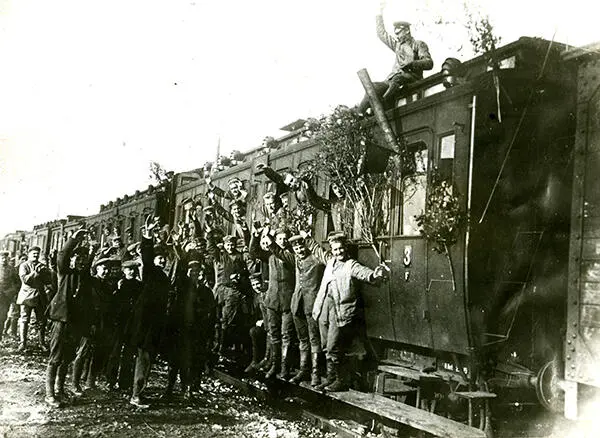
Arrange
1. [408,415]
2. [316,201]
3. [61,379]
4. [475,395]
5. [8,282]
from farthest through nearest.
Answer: [8,282]
[316,201]
[61,379]
[408,415]
[475,395]

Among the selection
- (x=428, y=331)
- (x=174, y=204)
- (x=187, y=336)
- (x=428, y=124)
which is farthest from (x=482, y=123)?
(x=174, y=204)

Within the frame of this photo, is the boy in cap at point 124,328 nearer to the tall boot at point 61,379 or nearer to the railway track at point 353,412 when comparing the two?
the tall boot at point 61,379

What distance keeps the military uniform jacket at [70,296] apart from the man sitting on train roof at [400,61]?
4.43 metres

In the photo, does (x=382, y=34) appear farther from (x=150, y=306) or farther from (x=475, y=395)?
(x=475, y=395)

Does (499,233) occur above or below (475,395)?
above

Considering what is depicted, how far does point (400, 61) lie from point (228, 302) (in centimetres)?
482

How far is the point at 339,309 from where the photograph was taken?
731 centimetres

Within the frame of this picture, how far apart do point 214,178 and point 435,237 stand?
28.8 ft

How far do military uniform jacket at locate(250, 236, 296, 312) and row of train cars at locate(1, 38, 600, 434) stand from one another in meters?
1.83

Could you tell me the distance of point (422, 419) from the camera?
5988mm

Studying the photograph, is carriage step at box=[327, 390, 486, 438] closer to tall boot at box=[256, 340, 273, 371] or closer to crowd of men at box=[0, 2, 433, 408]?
crowd of men at box=[0, 2, 433, 408]

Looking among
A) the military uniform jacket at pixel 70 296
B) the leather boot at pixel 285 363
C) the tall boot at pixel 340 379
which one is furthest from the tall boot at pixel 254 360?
the military uniform jacket at pixel 70 296

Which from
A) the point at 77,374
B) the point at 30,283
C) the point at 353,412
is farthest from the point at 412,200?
the point at 30,283

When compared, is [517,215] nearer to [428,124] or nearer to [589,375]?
[428,124]
